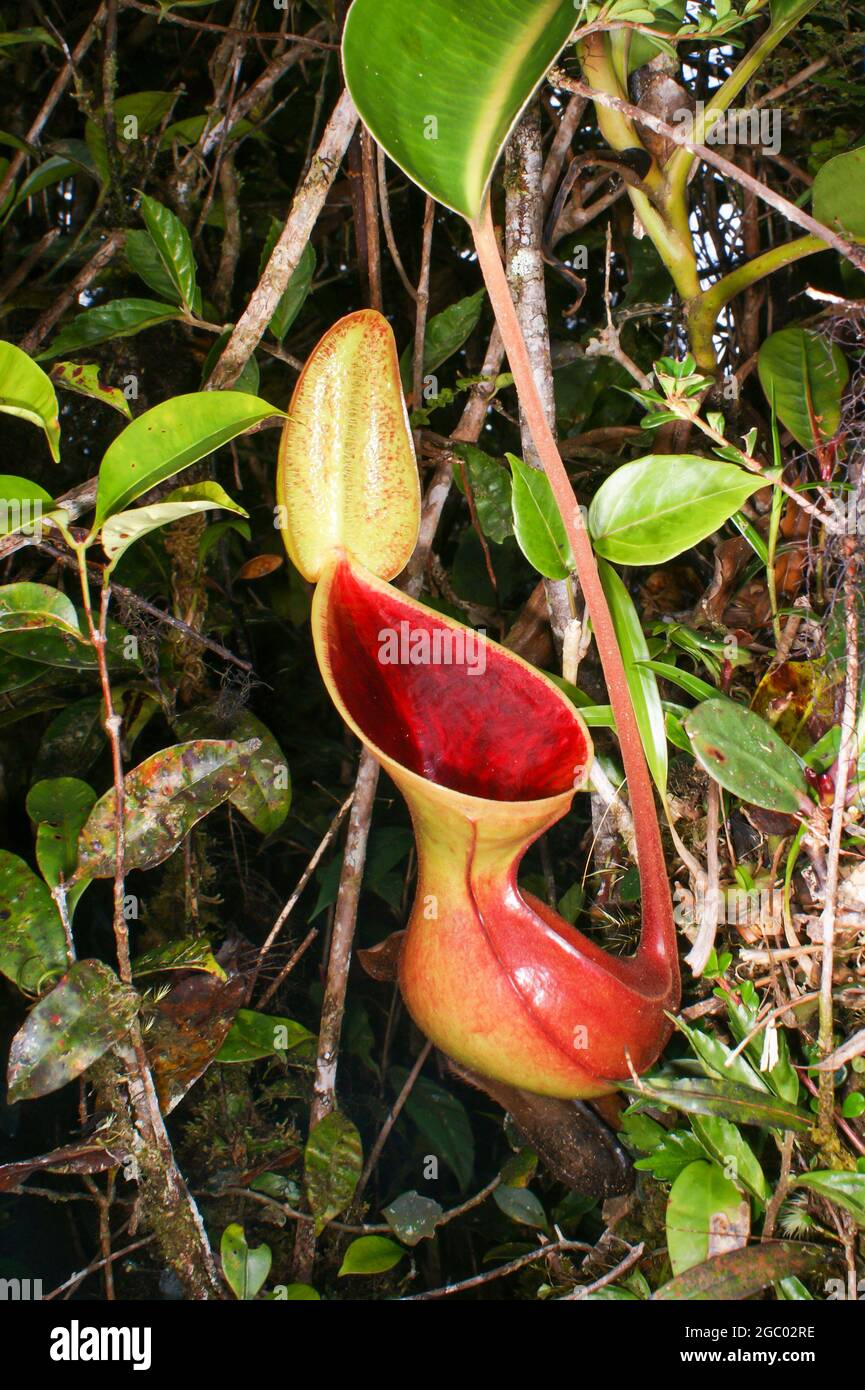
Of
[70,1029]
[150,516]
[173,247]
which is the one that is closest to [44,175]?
[173,247]

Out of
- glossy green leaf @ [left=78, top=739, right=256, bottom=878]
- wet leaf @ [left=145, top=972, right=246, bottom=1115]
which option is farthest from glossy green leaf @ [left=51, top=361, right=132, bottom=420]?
wet leaf @ [left=145, top=972, right=246, bottom=1115]

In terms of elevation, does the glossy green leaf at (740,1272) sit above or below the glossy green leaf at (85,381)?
below

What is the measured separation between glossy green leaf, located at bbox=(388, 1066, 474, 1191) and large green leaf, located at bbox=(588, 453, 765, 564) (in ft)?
2.52

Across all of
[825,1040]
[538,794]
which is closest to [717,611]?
[538,794]

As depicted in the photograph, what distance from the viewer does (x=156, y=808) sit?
938 mm

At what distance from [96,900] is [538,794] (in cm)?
74

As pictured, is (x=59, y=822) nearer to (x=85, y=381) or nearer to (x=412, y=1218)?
(x=85, y=381)

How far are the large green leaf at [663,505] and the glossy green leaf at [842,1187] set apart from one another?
0.52m

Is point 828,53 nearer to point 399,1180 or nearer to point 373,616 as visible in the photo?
point 373,616

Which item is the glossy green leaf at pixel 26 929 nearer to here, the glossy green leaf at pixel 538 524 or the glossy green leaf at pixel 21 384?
the glossy green leaf at pixel 21 384

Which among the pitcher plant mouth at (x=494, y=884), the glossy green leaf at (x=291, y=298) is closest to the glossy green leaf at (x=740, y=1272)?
the pitcher plant mouth at (x=494, y=884)

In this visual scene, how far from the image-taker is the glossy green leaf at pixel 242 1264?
0.94 meters

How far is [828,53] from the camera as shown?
1123 millimetres

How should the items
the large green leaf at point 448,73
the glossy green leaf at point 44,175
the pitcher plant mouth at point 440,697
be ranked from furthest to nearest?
the glossy green leaf at point 44,175
the pitcher plant mouth at point 440,697
the large green leaf at point 448,73
